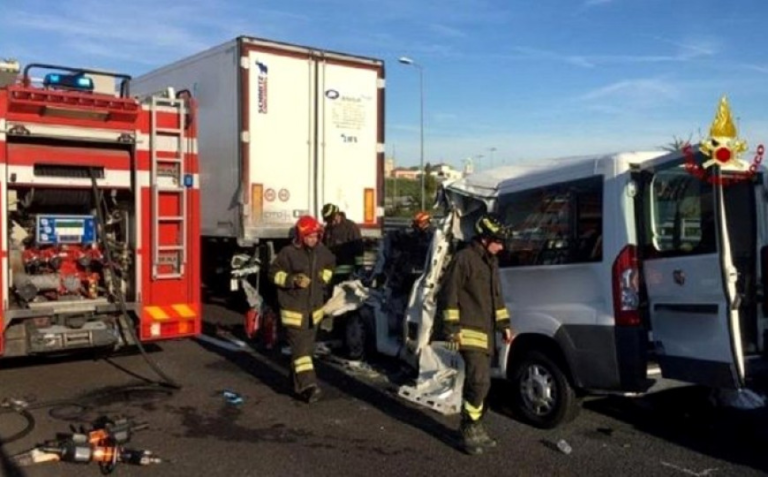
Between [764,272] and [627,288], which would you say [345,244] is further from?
[764,272]

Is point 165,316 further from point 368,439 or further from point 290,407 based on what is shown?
point 368,439

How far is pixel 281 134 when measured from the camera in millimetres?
11984

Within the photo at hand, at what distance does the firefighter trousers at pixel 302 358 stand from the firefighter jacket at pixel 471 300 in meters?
1.86

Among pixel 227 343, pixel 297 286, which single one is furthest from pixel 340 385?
pixel 227 343

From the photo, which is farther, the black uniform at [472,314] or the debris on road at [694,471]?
the black uniform at [472,314]

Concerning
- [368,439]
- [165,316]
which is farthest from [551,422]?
[165,316]

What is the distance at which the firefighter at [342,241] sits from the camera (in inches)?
408

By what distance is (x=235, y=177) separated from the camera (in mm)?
11766

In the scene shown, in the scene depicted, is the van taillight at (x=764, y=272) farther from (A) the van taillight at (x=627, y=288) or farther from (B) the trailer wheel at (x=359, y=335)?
(B) the trailer wheel at (x=359, y=335)

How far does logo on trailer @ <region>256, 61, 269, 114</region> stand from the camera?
11664mm

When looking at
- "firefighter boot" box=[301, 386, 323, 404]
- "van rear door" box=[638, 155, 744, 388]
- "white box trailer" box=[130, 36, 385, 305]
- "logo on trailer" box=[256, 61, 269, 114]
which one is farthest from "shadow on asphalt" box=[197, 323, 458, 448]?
"logo on trailer" box=[256, 61, 269, 114]

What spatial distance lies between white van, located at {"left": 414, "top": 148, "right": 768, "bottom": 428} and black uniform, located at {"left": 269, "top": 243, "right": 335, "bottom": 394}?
2072 mm

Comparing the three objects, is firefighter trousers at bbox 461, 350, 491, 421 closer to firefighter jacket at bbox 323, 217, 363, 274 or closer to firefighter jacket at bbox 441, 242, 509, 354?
firefighter jacket at bbox 441, 242, 509, 354

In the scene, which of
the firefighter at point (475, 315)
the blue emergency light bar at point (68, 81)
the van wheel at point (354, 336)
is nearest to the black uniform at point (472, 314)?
the firefighter at point (475, 315)
